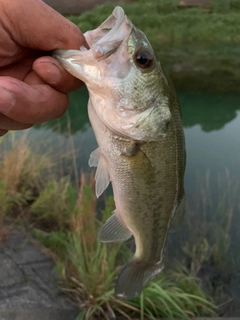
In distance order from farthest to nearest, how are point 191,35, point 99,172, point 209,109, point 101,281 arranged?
point 191,35, point 209,109, point 101,281, point 99,172

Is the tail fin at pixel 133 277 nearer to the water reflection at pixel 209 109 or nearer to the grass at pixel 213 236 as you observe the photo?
the grass at pixel 213 236

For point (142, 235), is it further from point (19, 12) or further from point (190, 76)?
point (190, 76)

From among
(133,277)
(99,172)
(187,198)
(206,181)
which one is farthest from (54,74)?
(206,181)

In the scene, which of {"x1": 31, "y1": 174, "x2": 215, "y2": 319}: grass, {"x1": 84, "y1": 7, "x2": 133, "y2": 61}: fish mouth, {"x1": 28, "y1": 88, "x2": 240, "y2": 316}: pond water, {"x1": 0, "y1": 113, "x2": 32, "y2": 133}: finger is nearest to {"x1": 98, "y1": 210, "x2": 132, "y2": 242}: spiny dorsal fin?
{"x1": 0, "y1": 113, "x2": 32, "y2": 133}: finger

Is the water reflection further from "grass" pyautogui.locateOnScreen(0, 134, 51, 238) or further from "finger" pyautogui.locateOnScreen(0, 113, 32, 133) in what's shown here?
"finger" pyautogui.locateOnScreen(0, 113, 32, 133)

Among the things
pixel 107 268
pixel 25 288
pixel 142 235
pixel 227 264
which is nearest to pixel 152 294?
pixel 107 268

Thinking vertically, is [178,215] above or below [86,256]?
above

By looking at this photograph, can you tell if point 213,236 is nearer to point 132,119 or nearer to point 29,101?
point 132,119

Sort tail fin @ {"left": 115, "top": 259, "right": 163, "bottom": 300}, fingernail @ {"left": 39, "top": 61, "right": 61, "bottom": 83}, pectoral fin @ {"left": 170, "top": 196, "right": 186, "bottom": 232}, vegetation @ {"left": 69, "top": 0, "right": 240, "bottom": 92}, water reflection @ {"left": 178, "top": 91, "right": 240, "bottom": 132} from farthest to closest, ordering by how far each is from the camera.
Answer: vegetation @ {"left": 69, "top": 0, "right": 240, "bottom": 92} → water reflection @ {"left": 178, "top": 91, "right": 240, "bottom": 132} → tail fin @ {"left": 115, "top": 259, "right": 163, "bottom": 300} → pectoral fin @ {"left": 170, "top": 196, "right": 186, "bottom": 232} → fingernail @ {"left": 39, "top": 61, "right": 61, "bottom": 83}
